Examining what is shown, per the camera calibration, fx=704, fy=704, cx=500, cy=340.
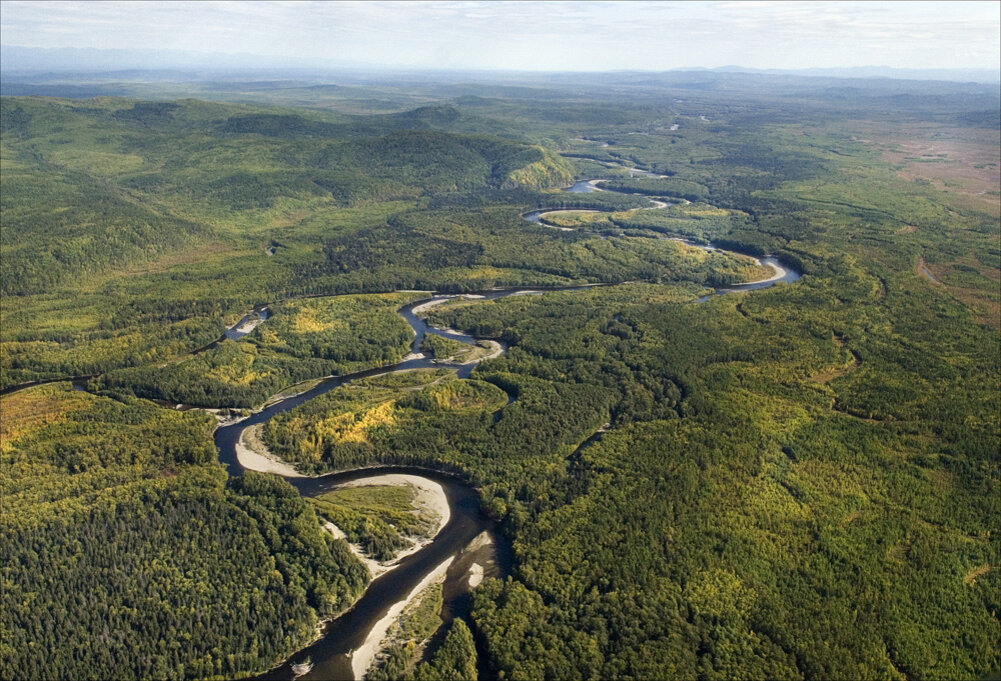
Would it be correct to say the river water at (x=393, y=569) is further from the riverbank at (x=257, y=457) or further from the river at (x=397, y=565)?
the riverbank at (x=257, y=457)

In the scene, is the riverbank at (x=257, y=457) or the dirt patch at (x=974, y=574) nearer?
the dirt patch at (x=974, y=574)

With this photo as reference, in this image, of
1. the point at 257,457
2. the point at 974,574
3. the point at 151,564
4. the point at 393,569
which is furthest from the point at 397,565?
the point at 974,574

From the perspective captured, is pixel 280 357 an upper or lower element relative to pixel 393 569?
upper

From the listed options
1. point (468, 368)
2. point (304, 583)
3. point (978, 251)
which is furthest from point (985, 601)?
point (978, 251)

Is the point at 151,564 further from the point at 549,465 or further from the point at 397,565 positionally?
the point at 549,465

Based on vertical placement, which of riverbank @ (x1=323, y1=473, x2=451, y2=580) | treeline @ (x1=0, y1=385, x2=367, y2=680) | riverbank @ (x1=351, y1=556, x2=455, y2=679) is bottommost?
riverbank @ (x1=351, y1=556, x2=455, y2=679)

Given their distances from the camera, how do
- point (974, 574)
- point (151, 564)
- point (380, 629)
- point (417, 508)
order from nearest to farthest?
1. point (380, 629)
2. point (151, 564)
3. point (974, 574)
4. point (417, 508)

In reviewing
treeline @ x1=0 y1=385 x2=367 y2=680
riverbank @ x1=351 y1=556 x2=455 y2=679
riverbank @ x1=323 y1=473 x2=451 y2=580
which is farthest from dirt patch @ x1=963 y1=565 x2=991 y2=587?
treeline @ x1=0 y1=385 x2=367 y2=680

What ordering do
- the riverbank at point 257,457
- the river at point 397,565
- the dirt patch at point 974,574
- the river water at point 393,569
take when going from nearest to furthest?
the river water at point 393,569
the river at point 397,565
the dirt patch at point 974,574
the riverbank at point 257,457

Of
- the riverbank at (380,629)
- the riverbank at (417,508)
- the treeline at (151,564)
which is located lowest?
the riverbank at (380,629)

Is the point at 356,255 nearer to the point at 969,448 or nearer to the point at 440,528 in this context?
the point at 440,528

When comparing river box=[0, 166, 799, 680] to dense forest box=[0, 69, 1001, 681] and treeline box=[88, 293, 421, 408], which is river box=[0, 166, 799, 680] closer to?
dense forest box=[0, 69, 1001, 681]

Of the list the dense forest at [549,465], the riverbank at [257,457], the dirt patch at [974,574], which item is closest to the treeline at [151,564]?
the dense forest at [549,465]
